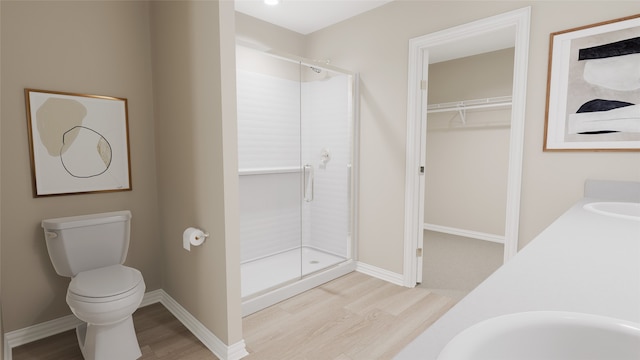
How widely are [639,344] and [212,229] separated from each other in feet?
6.14

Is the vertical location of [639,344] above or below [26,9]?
below

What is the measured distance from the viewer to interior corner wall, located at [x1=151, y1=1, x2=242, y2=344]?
Result: 1850 millimetres

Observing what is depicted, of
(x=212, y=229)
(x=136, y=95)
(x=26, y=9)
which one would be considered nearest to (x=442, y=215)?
(x=212, y=229)

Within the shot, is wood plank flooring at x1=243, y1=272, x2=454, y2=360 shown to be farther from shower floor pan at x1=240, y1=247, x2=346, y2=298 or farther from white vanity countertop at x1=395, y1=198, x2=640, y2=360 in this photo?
white vanity countertop at x1=395, y1=198, x2=640, y2=360

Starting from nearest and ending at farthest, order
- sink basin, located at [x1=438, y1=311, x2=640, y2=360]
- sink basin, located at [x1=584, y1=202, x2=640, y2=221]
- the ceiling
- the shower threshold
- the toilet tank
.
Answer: sink basin, located at [x1=438, y1=311, x2=640, y2=360]
sink basin, located at [x1=584, y1=202, x2=640, y2=221]
the toilet tank
the shower threshold
the ceiling

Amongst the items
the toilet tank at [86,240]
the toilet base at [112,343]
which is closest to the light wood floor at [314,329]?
the toilet base at [112,343]

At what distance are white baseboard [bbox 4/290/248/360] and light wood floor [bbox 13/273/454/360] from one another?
38 mm

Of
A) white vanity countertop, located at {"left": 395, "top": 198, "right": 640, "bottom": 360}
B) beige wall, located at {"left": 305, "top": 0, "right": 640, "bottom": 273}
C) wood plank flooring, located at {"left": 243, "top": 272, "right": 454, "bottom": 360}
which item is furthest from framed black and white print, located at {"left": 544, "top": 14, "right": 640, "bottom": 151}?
wood plank flooring, located at {"left": 243, "top": 272, "right": 454, "bottom": 360}

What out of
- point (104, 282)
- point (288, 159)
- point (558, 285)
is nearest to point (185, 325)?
point (104, 282)

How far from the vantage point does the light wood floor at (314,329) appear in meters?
2.00

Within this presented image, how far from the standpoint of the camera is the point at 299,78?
299 cm

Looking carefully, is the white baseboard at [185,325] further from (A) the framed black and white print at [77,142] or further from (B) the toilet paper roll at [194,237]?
(A) the framed black and white print at [77,142]

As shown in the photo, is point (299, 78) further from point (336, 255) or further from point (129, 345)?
point (129, 345)

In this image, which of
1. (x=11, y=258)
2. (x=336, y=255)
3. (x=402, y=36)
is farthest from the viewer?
Result: (x=336, y=255)
